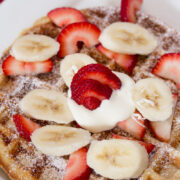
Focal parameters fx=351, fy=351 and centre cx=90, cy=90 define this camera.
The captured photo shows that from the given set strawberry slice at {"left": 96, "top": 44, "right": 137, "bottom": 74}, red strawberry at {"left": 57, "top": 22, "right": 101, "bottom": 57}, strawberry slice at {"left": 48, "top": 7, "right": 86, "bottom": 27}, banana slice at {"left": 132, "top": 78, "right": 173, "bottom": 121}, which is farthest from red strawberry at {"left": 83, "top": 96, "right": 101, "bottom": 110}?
strawberry slice at {"left": 48, "top": 7, "right": 86, "bottom": 27}

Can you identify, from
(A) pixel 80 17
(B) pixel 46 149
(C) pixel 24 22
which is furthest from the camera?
(C) pixel 24 22

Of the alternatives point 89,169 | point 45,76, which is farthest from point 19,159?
point 45,76

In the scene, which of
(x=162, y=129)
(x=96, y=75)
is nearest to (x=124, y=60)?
(x=96, y=75)

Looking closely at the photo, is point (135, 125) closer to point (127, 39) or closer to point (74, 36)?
point (127, 39)

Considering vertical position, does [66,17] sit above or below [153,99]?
above

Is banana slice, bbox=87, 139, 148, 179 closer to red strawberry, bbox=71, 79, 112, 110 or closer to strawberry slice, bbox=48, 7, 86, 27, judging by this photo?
red strawberry, bbox=71, 79, 112, 110

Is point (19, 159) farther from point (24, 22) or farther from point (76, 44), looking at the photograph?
point (24, 22)

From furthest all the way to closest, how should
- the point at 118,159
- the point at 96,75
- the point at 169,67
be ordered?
the point at 169,67 → the point at 96,75 → the point at 118,159
